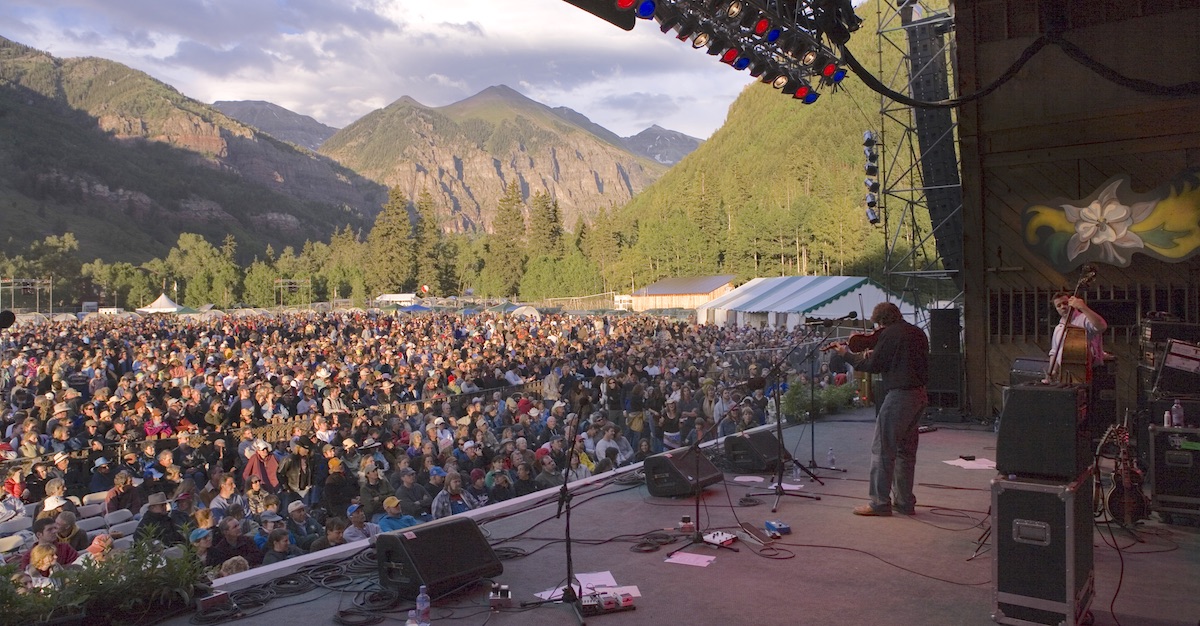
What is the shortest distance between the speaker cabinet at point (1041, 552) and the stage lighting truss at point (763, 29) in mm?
4419

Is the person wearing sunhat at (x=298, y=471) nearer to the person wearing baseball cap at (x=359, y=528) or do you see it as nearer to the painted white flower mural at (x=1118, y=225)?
Answer: the person wearing baseball cap at (x=359, y=528)

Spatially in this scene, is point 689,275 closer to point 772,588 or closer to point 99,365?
point 99,365

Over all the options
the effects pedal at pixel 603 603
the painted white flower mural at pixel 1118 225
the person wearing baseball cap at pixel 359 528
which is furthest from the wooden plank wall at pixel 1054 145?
the person wearing baseball cap at pixel 359 528

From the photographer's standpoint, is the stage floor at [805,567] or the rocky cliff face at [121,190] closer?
the stage floor at [805,567]

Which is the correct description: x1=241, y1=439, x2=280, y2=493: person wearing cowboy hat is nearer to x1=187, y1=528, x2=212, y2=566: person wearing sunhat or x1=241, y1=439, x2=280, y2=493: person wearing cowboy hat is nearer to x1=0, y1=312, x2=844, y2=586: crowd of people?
x1=0, y1=312, x2=844, y2=586: crowd of people

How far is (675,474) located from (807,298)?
17.6 metres

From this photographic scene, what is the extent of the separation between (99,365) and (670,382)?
36.2ft

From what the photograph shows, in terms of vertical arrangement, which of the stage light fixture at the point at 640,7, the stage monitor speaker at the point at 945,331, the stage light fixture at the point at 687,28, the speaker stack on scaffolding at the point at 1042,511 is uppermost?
the stage light fixture at the point at 687,28

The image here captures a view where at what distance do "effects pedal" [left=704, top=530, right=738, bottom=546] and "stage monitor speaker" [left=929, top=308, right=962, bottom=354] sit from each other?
6.17 metres

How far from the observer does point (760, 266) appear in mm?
59969

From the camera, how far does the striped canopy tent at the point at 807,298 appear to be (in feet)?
71.8

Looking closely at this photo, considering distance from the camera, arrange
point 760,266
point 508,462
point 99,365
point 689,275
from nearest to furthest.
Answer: point 508,462 → point 99,365 → point 760,266 → point 689,275

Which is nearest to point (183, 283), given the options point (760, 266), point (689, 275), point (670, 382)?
point (689, 275)

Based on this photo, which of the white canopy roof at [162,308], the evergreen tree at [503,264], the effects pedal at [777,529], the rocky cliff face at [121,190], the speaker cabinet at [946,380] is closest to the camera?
the effects pedal at [777,529]
